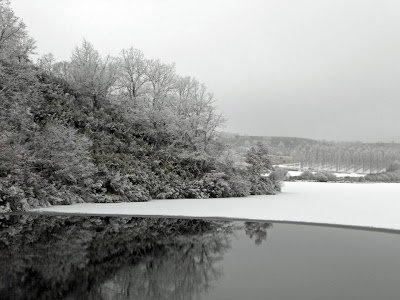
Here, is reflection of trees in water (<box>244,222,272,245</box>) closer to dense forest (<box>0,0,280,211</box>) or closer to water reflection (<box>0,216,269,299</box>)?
water reflection (<box>0,216,269,299</box>)

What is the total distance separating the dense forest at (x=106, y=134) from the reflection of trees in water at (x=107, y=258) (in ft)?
18.0

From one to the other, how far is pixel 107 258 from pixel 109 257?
12cm

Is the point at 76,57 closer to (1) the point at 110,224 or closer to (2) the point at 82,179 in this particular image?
(2) the point at 82,179

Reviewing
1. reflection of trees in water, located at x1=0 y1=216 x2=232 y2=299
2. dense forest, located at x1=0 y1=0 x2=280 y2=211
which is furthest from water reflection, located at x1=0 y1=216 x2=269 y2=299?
dense forest, located at x1=0 y1=0 x2=280 y2=211

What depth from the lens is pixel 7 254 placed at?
28.0 feet

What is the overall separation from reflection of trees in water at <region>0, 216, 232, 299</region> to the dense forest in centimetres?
549

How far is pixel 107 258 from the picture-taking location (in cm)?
865

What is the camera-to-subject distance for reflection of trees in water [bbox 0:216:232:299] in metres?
6.35

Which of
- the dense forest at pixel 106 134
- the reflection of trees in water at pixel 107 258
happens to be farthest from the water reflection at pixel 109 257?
the dense forest at pixel 106 134

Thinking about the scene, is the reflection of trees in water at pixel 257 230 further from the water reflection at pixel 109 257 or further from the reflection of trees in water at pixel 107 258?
the reflection of trees in water at pixel 107 258

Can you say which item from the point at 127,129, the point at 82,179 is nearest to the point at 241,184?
the point at 127,129

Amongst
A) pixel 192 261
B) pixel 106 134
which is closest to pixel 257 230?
pixel 192 261

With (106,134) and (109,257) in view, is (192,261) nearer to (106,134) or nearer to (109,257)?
(109,257)

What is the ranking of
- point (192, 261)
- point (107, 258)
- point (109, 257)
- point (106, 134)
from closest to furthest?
point (192, 261) → point (107, 258) → point (109, 257) → point (106, 134)
